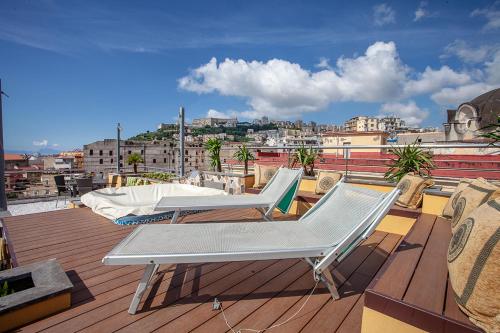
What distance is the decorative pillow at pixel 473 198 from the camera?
195cm

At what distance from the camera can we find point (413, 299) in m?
1.19

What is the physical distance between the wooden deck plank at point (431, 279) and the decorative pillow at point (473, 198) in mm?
229

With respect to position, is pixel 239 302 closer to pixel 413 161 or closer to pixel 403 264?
pixel 403 264

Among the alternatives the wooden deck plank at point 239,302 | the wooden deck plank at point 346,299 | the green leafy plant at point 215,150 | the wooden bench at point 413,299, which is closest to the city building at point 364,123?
the green leafy plant at point 215,150

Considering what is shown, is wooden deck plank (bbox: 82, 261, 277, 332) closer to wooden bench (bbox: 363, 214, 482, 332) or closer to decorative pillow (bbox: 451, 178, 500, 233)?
wooden bench (bbox: 363, 214, 482, 332)

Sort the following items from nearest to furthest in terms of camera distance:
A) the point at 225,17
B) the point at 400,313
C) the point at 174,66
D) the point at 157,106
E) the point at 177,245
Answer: the point at 400,313 < the point at 177,245 < the point at 225,17 < the point at 174,66 < the point at 157,106

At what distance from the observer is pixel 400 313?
1154 mm

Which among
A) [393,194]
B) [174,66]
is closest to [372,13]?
→ [393,194]

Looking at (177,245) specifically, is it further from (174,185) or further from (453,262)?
(174,185)

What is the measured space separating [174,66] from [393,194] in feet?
82.6

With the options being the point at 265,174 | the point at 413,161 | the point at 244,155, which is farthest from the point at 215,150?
the point at 413,161

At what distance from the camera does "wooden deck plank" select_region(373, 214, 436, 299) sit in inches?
50.1

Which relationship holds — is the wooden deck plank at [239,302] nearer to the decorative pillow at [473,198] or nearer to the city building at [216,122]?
the decorative pillow at [473,198]

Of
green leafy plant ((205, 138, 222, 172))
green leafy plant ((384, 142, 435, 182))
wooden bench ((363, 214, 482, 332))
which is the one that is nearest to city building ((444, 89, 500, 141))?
green leafy plant ((384, 142, 435, 182))
